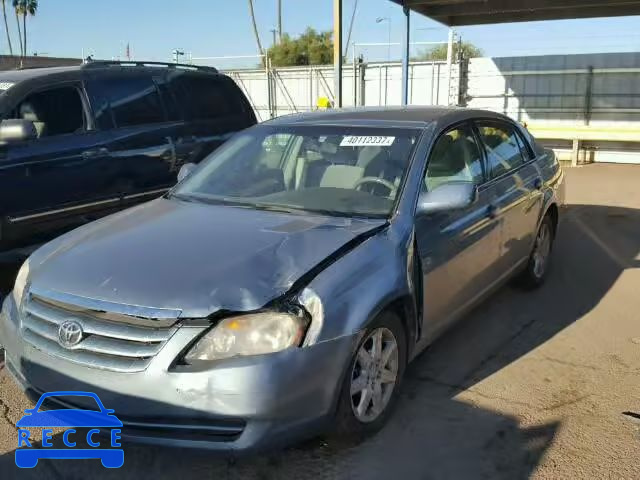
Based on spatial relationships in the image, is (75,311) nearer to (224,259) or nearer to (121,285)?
(121,285)

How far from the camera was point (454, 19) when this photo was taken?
13984 millimetres

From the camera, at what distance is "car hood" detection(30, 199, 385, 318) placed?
2580 mm

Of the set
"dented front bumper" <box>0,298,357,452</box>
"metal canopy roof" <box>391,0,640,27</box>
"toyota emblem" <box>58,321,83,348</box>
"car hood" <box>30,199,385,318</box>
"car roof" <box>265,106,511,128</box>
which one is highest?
"metal canopy roof" <box>391,0,640,27</box>

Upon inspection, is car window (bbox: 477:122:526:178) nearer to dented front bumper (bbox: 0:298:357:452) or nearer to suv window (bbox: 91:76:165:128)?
dented front bumper (bbox: 0:298:357:452)

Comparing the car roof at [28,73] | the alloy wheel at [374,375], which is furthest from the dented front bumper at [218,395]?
the car roof at [28,73]

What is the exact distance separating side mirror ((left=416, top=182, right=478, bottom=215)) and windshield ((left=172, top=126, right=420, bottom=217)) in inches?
7.0

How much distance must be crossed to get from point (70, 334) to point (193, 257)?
0.62 m

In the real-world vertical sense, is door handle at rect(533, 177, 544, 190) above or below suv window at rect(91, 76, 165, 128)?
below

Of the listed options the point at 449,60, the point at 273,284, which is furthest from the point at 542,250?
the point at 449,60

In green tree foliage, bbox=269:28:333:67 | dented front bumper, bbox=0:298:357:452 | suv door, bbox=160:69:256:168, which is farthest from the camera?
green tree foliage, bbox=269:28:333:67

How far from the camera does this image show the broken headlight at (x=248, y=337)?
8.18ft

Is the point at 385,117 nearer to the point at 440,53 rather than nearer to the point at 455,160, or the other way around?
the point at 455,160

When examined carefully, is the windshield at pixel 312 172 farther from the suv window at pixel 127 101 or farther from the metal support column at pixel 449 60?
the metal support column at pixel 449 60

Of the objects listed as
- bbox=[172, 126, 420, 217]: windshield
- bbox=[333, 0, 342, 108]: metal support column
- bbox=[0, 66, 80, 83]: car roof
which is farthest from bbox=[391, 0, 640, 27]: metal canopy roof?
bbox=[172, 126, 420, 217]: windshield
